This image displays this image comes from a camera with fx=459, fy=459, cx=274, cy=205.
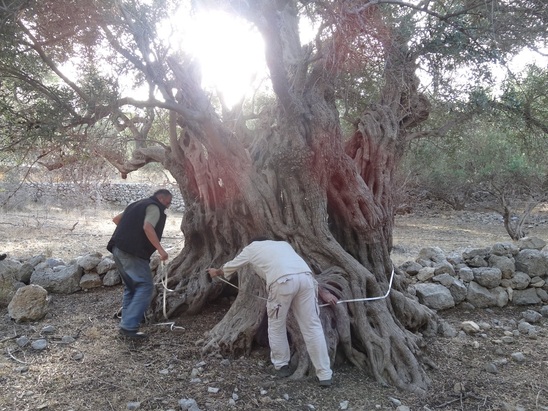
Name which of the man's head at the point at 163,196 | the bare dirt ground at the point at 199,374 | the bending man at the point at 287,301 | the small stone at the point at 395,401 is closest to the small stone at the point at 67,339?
the bare dirt ground at the point at 199,374

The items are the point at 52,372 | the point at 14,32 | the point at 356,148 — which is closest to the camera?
the point at 52,372

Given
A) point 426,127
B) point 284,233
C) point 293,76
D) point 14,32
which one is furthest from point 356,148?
point 14,32

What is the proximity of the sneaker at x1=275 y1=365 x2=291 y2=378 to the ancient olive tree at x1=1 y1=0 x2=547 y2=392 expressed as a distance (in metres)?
A: 0.20

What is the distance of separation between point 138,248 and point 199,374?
5.71ft

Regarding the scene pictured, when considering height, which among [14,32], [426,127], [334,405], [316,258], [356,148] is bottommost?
[334,405]

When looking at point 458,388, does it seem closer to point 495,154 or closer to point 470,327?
point 470,327

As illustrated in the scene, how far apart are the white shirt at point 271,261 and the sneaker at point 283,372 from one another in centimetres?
89

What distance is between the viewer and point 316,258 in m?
5.46

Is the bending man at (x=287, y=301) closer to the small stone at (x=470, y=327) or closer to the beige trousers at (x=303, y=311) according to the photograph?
the beige trousers at (x=303, y=311)

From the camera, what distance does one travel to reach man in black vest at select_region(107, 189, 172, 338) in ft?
17.3

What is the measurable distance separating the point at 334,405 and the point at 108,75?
15.1 ft

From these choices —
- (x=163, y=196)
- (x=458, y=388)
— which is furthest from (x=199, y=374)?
(x=458, y=388)

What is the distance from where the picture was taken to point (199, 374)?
14.6ft

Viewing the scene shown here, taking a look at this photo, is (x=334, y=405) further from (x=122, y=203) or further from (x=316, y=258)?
(x=122, y=203)
